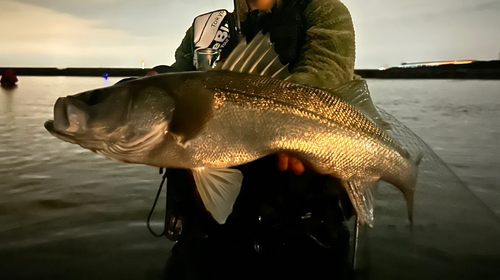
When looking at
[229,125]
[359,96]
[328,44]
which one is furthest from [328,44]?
[229,125]

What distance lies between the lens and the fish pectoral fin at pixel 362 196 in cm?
228

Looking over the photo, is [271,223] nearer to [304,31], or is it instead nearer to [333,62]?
[333,62]

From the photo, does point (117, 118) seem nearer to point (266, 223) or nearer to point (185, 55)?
point (266, 223)

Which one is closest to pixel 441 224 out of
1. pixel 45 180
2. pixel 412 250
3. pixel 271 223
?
pixel 412 250

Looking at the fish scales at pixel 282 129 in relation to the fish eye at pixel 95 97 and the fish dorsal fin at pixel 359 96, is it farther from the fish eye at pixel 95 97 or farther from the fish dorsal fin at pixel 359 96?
the fish eye at pixel 95 97

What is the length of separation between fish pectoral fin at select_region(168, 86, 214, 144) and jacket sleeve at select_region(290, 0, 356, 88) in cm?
93

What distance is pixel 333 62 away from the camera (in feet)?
8.57

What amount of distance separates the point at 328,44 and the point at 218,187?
1335 millimetres

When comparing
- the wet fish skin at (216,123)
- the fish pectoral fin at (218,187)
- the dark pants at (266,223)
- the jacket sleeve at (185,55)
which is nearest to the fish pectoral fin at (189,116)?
the wet fish skin at (216,123)

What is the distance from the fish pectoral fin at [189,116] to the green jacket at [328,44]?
928 millimetres

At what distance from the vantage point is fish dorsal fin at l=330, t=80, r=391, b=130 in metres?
2.16

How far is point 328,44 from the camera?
267 cm

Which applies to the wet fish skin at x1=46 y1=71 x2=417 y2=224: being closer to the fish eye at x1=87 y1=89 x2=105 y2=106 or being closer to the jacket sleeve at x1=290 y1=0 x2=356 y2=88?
the fish eye at x1=87 y1=89 x2=105 y2=106

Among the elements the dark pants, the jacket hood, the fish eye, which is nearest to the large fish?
the fish eye
